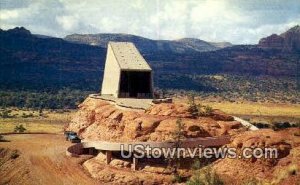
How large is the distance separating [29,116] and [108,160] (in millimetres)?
62648

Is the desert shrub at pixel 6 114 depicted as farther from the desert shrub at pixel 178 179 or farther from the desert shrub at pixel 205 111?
the desert shrub at pixel 178 179

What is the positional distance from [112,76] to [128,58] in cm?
265

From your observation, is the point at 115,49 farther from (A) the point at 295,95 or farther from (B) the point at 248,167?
(A) the point at 295,95

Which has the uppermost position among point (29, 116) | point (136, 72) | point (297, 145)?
point (136, 72)

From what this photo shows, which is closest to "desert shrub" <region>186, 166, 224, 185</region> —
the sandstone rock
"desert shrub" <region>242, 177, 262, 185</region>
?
"desert shrub" <region>242, 177, 262, 185</region>

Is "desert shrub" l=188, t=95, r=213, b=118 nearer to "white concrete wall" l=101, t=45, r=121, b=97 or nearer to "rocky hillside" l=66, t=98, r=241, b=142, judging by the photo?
"rocky hillside" l=66, t=98, r=241, b=142

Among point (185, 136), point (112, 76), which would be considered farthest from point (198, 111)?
point (112, 76)

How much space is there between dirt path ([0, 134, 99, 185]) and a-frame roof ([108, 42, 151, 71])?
A: 11105mm

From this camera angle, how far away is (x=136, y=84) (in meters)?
53.3

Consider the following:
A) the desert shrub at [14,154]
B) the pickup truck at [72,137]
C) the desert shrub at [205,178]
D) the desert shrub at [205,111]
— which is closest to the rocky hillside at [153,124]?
the desert shrub at [205,111]

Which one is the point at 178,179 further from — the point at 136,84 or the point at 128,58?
the point at 128,58

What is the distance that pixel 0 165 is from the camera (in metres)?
40.3

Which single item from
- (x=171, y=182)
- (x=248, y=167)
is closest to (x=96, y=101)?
(x=171, y=182)

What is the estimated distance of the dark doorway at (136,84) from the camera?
52.0 meters
